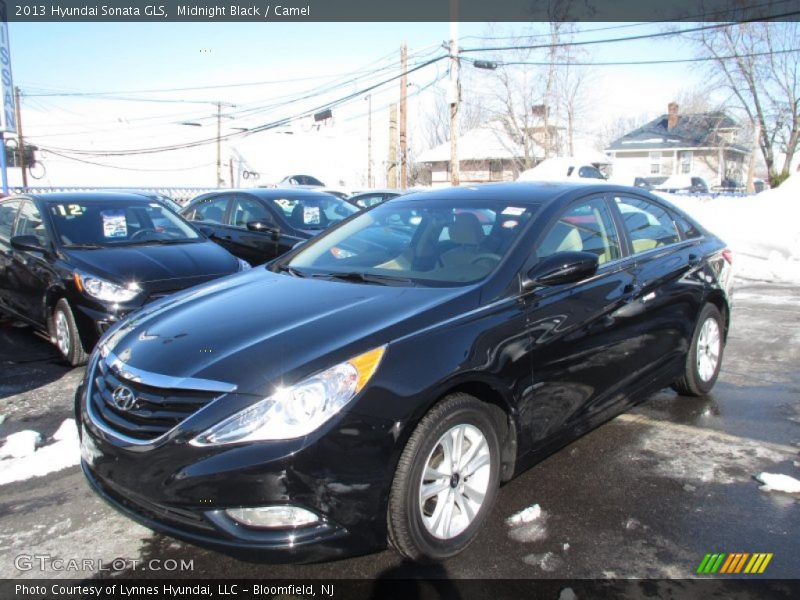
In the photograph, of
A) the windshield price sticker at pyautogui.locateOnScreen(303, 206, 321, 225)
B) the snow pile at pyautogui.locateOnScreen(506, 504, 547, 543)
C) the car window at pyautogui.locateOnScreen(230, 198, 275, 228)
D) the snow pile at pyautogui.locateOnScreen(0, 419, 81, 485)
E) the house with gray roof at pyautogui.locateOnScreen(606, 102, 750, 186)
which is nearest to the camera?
the snow pile at pyautogui.locateOnScreen(506, 504, 547, 543)

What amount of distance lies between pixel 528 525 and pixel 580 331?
1.04 meters

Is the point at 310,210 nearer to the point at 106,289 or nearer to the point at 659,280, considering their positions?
the point at 106,289

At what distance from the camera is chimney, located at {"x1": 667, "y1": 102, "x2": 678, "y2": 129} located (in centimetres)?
5072

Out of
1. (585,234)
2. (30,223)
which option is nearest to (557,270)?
(585,234)

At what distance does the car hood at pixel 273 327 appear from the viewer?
2510 millimetres

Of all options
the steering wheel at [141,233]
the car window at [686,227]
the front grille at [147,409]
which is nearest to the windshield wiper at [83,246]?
the steering wheel at [141,233]

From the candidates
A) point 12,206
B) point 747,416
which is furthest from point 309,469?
point 12,206

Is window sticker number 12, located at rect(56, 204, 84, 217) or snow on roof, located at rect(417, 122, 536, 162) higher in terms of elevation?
snow on roof, located at rect(417, 122, 536, 162)

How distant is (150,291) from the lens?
545cm

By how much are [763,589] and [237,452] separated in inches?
86.2

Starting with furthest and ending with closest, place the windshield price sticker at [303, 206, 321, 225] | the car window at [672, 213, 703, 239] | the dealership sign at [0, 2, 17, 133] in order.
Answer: the dealership sign at [0, 2, 17, 133]
the windshield price sticker at [303, 206, 321, 225]
the car window at [672, 213, 703, 239]

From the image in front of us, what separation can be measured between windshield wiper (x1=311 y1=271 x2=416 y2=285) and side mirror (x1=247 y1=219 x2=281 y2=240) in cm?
427

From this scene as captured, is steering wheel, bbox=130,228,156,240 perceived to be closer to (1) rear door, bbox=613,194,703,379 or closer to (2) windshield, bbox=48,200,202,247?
(2) windshield, bbox=48,200,202,247

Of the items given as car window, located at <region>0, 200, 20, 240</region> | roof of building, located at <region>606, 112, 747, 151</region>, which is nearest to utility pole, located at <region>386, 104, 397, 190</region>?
car window, located at <region>0, 200, 20, 240</region>
